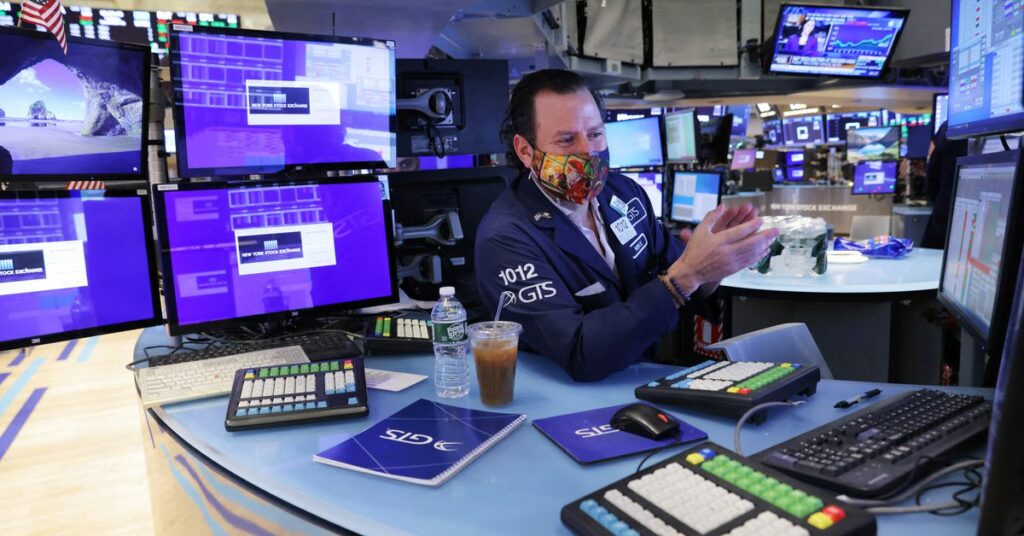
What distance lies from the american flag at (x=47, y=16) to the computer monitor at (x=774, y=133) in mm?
12208

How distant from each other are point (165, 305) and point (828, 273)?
7.84 feet

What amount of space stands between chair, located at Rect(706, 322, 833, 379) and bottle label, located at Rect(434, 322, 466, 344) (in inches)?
25.6

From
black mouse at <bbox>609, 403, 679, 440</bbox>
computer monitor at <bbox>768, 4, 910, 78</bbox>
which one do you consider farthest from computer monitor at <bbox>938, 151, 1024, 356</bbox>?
computer monitor at <bbox>768, 4, 910, 78</bbox>

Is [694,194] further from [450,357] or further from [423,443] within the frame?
[423,443]

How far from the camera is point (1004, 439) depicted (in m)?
0.63

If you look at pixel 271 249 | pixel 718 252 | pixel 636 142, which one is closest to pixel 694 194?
pixel 636 142

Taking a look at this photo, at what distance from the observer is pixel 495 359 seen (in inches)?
49.7

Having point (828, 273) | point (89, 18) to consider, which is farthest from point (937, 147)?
point (89, 18)

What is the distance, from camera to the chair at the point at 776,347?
5.44 ft

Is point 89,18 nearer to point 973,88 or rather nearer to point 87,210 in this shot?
point 87,210

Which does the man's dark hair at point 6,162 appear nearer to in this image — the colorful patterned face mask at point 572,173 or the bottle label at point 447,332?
the bottle label at point 447,332

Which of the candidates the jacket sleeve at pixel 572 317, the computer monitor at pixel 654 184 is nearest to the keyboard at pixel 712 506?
the jacket sleeve at pixel 572 317

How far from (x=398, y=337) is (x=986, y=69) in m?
1.36

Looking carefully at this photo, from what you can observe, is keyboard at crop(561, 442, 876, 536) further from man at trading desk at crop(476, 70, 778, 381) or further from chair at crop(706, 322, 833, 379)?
chair at crop(706, 322, 833, 379)
